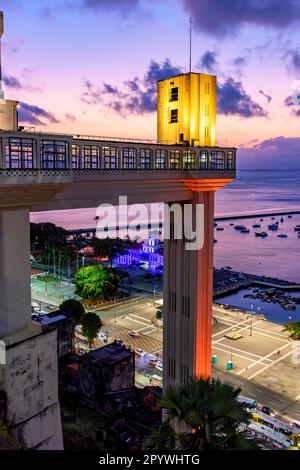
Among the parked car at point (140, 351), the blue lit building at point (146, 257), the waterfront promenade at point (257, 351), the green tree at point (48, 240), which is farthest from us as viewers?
the blue lit building at point (146, 257)

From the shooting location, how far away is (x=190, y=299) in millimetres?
26297

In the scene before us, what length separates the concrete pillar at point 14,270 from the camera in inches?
625

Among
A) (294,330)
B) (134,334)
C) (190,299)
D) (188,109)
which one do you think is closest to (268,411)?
(294,330)

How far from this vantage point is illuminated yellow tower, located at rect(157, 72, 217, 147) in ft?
83.8

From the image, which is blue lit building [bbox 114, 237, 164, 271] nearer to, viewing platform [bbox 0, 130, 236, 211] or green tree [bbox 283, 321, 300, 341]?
green tree [bbox 283, 321, 300, 341]

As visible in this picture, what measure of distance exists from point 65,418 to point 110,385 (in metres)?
4.47

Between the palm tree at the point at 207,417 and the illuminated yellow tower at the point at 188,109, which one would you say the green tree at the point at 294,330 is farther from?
the palm tree at the point at 207,417

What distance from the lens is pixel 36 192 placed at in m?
15.6

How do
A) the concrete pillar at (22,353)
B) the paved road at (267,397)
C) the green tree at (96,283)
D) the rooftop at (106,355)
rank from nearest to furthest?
the concrete pillar at (22,353) < the rooftop at (106,355) < the paved road at (267,397) < the green tree at (96,283)

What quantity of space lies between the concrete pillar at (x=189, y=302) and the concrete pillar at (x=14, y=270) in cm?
1152

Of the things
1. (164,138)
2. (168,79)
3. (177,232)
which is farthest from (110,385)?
(168,79)

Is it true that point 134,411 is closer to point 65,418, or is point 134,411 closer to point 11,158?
point 65,418

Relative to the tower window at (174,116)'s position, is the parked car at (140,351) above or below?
below

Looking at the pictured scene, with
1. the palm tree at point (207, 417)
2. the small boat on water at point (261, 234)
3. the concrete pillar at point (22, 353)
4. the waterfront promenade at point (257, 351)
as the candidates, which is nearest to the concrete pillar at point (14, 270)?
the concrete pillar at point (22, 353)
